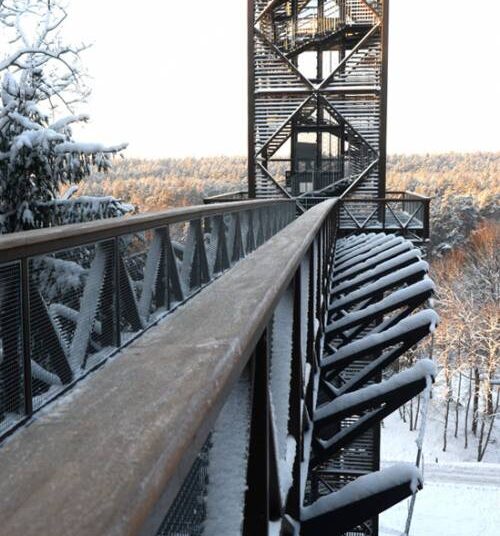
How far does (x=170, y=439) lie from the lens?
3.77ft

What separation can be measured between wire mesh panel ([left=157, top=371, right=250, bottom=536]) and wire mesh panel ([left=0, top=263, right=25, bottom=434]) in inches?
46.5

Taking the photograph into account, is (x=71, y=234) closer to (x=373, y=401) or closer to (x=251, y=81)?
(x=373, y=401)

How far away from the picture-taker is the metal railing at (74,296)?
273 centimetres

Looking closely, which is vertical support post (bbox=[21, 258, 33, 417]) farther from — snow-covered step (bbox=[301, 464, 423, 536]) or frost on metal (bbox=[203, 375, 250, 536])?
snow-covered step (bbox=[301, 464, 423, 536])

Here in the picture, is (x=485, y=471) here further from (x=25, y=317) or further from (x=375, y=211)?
(x=25, y=317)

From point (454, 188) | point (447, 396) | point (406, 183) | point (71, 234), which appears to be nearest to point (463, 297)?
point (447, 396)

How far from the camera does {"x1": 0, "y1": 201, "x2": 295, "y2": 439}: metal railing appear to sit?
2727 millimetres

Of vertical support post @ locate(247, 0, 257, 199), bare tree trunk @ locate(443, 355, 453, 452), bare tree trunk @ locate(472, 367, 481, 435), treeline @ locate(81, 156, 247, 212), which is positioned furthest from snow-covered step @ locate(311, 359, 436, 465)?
treeline @ locate(81, 156, 247, 212)

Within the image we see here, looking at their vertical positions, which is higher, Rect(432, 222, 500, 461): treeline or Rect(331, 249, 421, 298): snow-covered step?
Rect(331, 249, 421, 298): snow-covered step

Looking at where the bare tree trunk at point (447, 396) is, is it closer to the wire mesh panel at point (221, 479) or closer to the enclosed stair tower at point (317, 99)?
the enclosed stair tower at point (317, 99)

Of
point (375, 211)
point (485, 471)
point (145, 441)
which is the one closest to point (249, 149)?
point (375, 211)

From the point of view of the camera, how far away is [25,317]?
9.20 feet

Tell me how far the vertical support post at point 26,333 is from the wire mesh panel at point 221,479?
1.21 meters

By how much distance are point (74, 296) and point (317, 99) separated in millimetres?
22839
